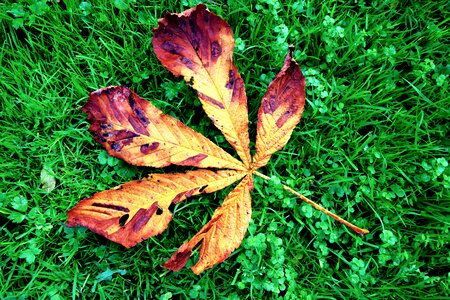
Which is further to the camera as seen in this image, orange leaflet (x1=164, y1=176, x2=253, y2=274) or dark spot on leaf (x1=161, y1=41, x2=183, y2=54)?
dark spot on leaf (x1=161, y1=41, x2=183, y2=54)

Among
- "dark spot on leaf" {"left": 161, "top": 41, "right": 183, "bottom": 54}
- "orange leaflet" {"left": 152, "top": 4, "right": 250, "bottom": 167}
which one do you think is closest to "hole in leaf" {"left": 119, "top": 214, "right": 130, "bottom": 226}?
"orange leaflet" {"left": 152, "top": 4, "right": 250, "bottom": 167}

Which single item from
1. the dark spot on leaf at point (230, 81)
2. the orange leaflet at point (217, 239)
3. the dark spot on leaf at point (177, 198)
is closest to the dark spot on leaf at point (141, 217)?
the dark spot on leaf at point (177, 198)

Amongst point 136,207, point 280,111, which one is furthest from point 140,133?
point 280,111

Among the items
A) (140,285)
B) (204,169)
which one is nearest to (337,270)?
(204,169)

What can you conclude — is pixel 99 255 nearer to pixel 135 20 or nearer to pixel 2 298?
pixel 2 298

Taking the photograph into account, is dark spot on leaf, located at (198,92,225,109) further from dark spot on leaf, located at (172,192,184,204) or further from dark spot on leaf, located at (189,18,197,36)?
dark spot on leaf, located at (172,192,184,204)

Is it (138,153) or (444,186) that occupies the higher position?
(138,153)

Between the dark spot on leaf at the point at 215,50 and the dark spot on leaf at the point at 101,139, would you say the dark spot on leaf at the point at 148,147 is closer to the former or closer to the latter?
the dark spot on leaf at the point at 101,139
